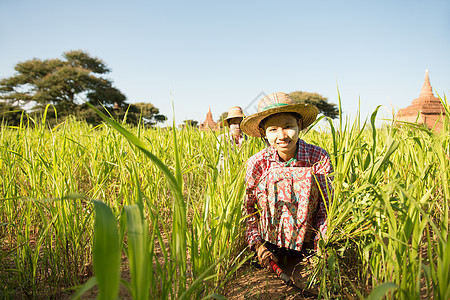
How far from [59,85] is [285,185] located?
24.9m

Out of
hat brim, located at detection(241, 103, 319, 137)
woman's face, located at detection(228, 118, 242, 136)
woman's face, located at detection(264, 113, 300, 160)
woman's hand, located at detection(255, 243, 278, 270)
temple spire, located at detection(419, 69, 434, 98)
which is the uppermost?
temple spire, located at detection(419, 69, 434, 98)

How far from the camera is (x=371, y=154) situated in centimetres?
111

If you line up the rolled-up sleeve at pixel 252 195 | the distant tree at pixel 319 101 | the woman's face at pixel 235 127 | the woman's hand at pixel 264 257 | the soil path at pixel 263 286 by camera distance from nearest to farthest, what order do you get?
the soil path at pixel 263 286 < the woman's hand at pixel 264 257 < the rolled-up sleeve at pixel 252 195 < the woman's face at pixel 235 127 < the distant tree at pixel 319 101

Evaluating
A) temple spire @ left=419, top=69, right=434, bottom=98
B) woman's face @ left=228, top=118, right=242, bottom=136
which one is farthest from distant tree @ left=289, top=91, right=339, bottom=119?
woman's face @ left=228, top=118, right=242, bottom=136

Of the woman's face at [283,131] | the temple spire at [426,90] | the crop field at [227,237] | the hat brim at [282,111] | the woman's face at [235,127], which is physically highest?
the temple spire at [426,90]

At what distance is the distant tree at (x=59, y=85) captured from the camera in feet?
70.9

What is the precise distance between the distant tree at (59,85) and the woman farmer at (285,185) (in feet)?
73.0

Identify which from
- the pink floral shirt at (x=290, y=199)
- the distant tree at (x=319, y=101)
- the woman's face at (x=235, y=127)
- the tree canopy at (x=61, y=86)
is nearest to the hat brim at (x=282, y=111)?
the pink floral shirt at (x=290, y=199)

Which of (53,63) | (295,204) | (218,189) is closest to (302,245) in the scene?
(295,204)

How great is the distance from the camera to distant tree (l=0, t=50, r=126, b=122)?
70.9 feet

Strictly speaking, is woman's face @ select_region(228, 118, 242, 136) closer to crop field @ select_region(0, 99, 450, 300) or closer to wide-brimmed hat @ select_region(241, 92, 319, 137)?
wide-brimmed hat @ select_region(241, 92, 319, 137)

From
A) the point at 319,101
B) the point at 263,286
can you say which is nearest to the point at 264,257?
the point at 263,286

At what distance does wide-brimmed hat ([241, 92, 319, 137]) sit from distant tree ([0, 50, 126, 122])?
22141mm

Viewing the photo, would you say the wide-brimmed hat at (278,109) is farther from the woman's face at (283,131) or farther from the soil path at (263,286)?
the soil path at (263,286)
